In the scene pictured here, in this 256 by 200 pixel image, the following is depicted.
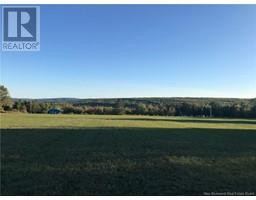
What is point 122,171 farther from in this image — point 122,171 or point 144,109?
point 144,109

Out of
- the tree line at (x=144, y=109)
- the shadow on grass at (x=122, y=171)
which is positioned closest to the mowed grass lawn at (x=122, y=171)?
the shadow on grass at (x=122, y=171)

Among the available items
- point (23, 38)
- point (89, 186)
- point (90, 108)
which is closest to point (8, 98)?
point (90, 108)

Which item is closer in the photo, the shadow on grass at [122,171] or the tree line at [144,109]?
the shadow on grass at [122,171]

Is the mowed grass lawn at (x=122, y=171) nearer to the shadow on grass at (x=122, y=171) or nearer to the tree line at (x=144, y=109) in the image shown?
the shadow on grass at (x=122, y=171)

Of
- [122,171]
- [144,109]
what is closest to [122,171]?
[122,171]

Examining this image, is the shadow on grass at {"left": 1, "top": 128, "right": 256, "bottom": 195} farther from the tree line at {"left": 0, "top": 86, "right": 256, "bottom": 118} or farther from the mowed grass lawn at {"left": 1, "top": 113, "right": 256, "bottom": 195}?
the tree line at {"left": 0, "top": 86, "right": 256, "bottom": 118}

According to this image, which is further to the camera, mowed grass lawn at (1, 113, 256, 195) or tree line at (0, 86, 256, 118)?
tree line at (0, 86, 256, 118)

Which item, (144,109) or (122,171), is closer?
(122,171)

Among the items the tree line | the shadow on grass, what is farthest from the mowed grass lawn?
the tree line

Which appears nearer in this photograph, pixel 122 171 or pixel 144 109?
pixel 122 171
